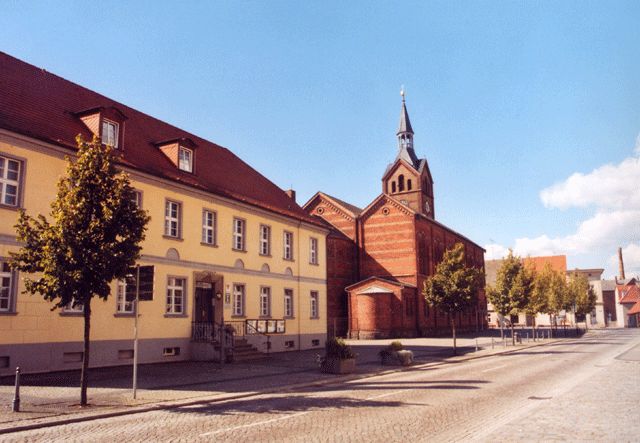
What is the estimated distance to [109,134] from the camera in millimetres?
21812

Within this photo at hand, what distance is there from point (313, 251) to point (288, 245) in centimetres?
321

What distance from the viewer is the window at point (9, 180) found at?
17.0 m

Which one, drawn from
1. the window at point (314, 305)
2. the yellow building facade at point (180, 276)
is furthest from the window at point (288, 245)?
the window at point (314, 305)

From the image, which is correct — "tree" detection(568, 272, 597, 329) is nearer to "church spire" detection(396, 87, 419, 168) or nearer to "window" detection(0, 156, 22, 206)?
"church spire" detection(396, 87, 419, 168)

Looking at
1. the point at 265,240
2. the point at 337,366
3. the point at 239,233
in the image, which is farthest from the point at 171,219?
the point at 337,366

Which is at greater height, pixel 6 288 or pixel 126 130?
pixel 126 130

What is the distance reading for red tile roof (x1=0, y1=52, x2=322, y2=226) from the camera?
1883cm

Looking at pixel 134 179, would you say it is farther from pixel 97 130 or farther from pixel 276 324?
pixel 276 324

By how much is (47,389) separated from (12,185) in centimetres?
724

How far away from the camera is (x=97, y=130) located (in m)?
21.0

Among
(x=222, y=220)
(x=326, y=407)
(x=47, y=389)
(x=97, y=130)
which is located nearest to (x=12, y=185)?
(x=97, y=130)

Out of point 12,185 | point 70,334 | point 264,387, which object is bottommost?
point 264,387

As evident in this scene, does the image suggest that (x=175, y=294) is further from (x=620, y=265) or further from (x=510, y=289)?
(x=620, y=265)

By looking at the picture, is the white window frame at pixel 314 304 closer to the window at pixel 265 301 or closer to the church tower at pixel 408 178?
the window at pixel 265 301
